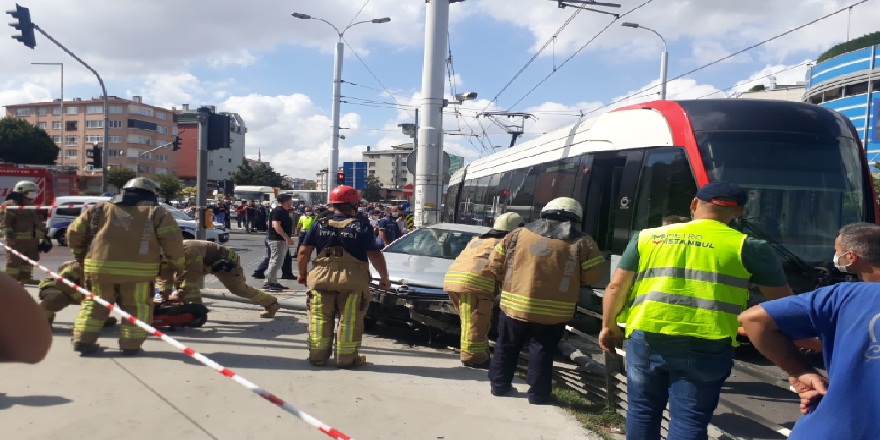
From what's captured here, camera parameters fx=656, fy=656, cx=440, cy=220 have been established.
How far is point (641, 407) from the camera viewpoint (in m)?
3.39

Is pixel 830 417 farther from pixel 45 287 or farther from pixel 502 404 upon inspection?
pixel 45 287

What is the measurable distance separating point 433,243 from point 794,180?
4379 mm

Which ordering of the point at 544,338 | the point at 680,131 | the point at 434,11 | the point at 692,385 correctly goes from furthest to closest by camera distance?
the point at 434,11
the point at 680,131
the point at 544,338
the point at 692,385

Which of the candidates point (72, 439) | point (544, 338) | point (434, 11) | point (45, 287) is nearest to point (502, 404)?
point (544, 338)

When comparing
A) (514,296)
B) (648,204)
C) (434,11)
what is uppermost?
(434,11)

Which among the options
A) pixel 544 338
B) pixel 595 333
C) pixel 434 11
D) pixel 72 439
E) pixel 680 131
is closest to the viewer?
pixel 72 439

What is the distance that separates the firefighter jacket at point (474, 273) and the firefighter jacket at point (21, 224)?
20.5ft

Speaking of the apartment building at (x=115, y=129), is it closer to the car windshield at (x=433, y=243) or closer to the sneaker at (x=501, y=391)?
the car windshield at (x=433, y=243)

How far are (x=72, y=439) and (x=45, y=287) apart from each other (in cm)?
329

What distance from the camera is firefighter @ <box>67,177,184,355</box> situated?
584 centimetres

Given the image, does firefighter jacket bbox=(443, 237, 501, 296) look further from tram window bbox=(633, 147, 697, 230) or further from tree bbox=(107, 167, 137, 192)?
tree bbox=(107, 167, 137, 192)

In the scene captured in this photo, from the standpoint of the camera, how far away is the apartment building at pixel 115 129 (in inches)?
3556

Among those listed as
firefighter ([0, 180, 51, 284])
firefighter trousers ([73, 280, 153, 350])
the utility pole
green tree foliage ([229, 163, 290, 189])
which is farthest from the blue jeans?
green tree foliage ([229, 163, 290, 189])

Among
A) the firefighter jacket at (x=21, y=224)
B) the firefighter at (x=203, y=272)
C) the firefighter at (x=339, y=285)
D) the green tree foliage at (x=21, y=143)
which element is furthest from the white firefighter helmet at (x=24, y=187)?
the green tree foliage at (x=21, y=143)
